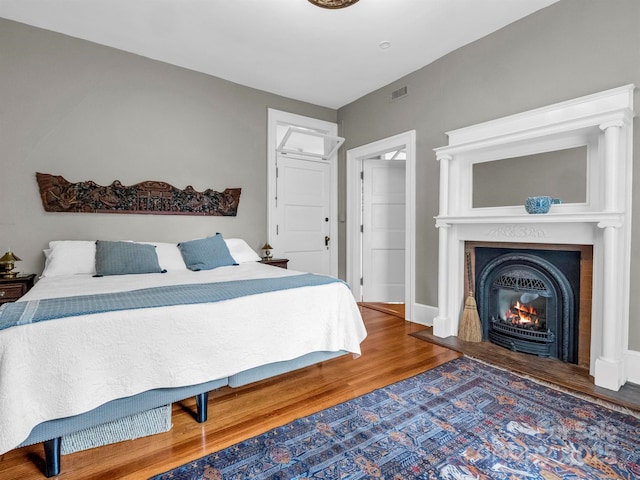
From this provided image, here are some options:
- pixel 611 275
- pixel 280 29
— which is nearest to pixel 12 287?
pixel 280 29

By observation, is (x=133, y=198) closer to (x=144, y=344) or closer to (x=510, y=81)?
(x=144, y=344)

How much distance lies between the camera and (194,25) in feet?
9.73

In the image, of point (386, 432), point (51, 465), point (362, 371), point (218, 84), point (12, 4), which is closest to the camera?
point (51, 465)

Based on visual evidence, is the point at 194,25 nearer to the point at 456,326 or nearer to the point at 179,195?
the point at 179,195

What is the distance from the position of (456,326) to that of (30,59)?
4.74 m

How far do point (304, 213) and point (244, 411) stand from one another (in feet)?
10.2

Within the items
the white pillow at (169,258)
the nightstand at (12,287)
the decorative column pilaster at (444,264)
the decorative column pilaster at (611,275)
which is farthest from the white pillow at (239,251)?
the decorative column pilaster at (611,275)

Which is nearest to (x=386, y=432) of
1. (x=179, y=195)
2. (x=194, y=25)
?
(x=179, y=195)

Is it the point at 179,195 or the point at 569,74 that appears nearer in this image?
the point at 569,74

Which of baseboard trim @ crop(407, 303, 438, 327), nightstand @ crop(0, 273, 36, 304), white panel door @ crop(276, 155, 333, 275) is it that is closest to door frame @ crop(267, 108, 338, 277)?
white panel door @ crop(276, 155, 333, 275)

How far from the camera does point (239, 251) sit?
3738 millimetres

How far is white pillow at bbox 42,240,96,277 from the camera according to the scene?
2770 mm

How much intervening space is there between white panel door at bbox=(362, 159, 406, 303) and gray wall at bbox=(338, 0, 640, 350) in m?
0.57

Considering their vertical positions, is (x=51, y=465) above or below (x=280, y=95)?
below
